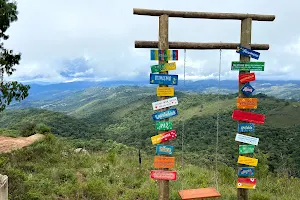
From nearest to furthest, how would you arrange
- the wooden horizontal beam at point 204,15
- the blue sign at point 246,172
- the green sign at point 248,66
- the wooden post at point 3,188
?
1. the wooden post at point 3,188
2. the wooden horizontal beam at point 204,15
3. the green sign at point 248,66
4. the blue sign at point 246,172

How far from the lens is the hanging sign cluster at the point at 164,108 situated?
502 cm

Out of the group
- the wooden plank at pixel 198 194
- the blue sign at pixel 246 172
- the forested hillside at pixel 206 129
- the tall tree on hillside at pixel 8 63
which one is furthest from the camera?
the forested hillside at pixel 206 129

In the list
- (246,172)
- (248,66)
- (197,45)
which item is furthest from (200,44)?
(246,172)

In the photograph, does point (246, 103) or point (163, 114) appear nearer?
point (163, 114)

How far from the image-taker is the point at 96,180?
6.57m

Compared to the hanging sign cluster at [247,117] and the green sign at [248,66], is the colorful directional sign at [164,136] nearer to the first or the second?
the hanging sign cluster at [247,117]

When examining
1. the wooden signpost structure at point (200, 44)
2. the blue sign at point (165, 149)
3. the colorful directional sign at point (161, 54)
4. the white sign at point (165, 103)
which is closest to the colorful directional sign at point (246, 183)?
the wooden signpost structure at point (200, 44)

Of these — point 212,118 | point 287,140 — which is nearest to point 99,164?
point 287,140

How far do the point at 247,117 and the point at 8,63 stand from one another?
30.3ft

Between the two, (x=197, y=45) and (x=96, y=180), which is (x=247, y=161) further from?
(x=96, y=180)

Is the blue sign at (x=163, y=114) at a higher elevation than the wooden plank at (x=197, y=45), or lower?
lower

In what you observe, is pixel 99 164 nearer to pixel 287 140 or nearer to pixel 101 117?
pixel 287 140

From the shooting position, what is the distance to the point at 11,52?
10781 mm

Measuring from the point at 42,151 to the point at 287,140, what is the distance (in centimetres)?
4477
